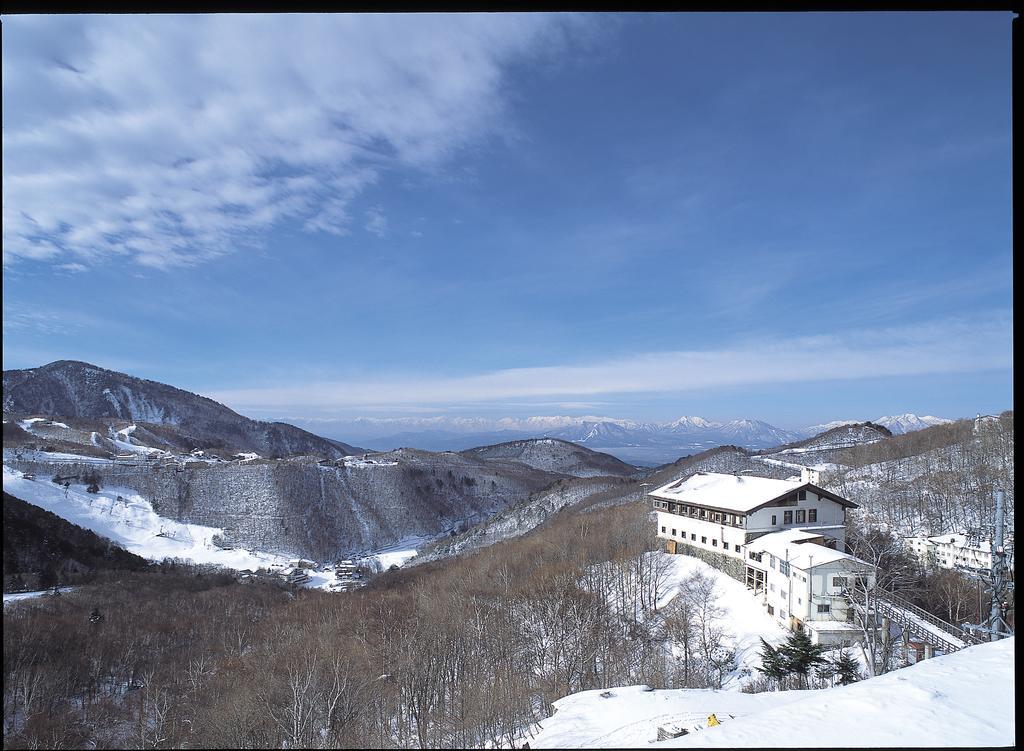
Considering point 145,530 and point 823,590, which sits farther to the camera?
point 145,530

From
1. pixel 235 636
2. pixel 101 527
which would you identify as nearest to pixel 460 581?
pixel 235 636

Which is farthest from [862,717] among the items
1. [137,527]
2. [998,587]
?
[137,527]

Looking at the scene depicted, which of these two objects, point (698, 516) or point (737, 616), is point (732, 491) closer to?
point (698, 516)

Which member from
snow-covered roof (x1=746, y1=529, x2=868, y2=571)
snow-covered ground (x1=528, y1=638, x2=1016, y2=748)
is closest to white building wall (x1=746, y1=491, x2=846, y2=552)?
snow-covered roof (x1=746, y1=529, x2=868, y2=571)

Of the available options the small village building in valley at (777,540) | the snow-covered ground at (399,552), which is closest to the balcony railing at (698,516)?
the small village building in valley at (777,540)

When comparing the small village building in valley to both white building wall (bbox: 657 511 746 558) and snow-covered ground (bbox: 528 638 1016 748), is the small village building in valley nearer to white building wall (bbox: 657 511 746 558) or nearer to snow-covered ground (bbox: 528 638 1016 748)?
white building wall (bbox: 657 511 746 558)

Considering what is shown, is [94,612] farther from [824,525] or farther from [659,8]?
[824,525]

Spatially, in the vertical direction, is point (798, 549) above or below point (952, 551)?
above

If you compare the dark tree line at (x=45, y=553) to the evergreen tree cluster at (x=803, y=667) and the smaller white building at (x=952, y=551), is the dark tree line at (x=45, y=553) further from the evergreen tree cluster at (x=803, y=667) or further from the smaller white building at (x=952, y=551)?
the smaller white building at (x=952, y=551)
